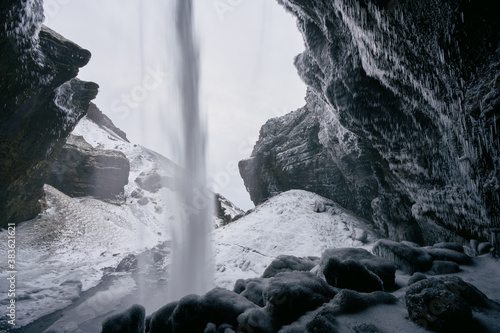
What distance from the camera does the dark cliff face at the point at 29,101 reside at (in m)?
12.3

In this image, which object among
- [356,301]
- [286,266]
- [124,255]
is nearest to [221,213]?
[124,255]

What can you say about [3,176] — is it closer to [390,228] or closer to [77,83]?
[77,83]

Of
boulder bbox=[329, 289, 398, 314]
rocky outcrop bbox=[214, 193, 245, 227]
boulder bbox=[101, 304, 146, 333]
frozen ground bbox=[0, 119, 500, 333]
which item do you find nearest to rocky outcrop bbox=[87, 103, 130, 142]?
rocky outcrop bbox=[214, 193, 245, 227]

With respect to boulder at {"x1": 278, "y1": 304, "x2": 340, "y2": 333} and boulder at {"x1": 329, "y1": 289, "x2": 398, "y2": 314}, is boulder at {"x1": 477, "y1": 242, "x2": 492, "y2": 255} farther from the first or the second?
boulder at {"x1": 278, "y1": 304, "x2": 340, "y2": 333}

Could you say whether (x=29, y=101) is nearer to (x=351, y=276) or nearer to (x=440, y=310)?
(x=351, y=276)

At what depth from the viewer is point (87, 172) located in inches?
1531

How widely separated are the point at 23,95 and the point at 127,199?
106ft

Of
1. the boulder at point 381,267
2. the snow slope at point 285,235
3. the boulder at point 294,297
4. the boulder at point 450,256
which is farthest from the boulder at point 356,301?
the snow slope at point 285,235

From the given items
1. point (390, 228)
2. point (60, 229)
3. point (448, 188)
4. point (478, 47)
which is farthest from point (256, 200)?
point (478, 47)

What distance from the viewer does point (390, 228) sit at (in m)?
16.1

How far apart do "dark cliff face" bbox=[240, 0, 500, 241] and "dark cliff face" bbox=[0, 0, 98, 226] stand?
1533cm

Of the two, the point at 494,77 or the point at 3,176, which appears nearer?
the point at 494,77

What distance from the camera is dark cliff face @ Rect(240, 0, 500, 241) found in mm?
4816

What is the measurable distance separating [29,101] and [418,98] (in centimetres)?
2353
